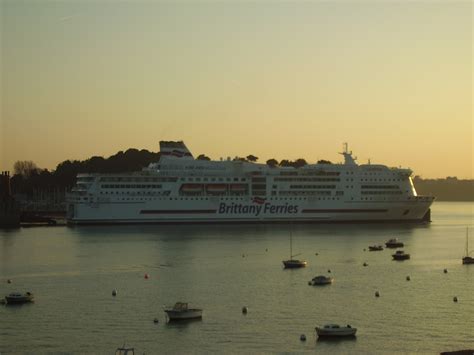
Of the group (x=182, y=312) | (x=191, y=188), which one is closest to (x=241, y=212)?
(x=191, y=188)

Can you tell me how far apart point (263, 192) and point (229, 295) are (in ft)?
190

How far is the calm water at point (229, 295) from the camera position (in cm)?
3394

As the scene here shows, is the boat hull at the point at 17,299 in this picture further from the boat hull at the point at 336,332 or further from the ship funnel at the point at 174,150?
the ship funnel at the point at 174,150

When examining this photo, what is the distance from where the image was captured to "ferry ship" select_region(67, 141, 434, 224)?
324ft

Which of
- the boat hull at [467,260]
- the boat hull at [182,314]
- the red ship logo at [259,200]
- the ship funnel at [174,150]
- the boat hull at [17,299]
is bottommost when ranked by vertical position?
the boat hull at [182,314]

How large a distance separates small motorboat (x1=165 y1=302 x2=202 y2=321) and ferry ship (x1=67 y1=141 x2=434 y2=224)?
60.1 metres

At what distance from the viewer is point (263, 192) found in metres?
102

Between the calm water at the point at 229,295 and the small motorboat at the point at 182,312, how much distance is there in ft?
1.82

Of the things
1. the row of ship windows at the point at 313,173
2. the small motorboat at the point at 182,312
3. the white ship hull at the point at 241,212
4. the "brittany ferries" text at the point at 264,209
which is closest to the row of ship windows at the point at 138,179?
the white ship hull at the point at 241,212

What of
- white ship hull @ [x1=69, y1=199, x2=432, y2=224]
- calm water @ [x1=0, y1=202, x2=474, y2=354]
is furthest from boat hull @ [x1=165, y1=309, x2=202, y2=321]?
white ship hull @ [x1=69, y1=199, x2=432, y2=224]

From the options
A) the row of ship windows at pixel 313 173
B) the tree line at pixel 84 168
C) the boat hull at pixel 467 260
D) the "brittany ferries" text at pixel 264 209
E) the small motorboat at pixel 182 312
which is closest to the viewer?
the small motorboat at pixel 182 312

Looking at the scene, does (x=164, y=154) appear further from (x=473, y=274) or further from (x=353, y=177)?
(x=473, y=274)

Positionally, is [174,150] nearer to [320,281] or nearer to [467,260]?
[467,260]

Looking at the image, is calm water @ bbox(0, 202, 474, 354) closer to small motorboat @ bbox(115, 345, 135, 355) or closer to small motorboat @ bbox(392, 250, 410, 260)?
small motorboat @ bbox(392, 250, 410, 260)
